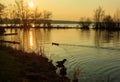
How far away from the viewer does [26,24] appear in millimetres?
148375

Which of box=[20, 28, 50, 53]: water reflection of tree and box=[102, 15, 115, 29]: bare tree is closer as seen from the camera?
box=[20, 28, 50, 53]: water reflection of tree

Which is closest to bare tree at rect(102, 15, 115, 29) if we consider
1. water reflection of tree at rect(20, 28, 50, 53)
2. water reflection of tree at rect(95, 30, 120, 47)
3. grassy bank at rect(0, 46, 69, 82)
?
water reflection of tree at rect(95, 30, 120, 47)

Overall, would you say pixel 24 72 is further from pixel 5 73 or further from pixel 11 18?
pixel 11 18

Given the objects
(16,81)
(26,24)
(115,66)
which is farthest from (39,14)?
(16,81)

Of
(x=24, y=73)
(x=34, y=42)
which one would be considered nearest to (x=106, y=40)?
(x=34, y=42)

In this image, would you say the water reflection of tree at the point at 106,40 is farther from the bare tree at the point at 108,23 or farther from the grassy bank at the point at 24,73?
the bare tree at the point at 108,23

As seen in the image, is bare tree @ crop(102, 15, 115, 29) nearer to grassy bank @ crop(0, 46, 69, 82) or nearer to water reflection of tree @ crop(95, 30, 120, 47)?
water reflection of tree @ crop(95, 30, 120, 47)

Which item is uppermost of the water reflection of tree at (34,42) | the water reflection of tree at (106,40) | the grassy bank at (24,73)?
the grassy bank at (24,73)

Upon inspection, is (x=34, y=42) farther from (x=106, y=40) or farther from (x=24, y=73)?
(x=24, y=73)

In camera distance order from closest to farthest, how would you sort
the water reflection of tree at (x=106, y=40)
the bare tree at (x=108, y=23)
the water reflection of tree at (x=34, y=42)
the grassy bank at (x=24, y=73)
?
the grassy bank at (x=24, y=73) → the water reflection of tree at (x=34, y=42) → the water reflection of tree at (x=106, y=40) → the bare tree at (x=108, y=23)

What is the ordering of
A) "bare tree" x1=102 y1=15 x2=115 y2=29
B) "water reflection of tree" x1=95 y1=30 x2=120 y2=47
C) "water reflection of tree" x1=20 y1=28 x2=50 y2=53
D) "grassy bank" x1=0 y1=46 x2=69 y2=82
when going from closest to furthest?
"grassy bank" x1=0 y1=46 x2=69 y2=82 → "water reflection of tree" x1=20 y1=28 x2=50 y2=53 → "water reflection of tree" x1=95 y1=30 x2=120 y2=47 → "bare tree" x1=102 y1=15 x2=115 y2=29

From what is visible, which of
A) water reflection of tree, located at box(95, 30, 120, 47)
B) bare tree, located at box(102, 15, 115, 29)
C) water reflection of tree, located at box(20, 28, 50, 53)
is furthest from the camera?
bare tree, located at box(102, 15, 115, 29)

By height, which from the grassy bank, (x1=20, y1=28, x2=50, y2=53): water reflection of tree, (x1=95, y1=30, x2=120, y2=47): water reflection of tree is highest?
the grassy bank

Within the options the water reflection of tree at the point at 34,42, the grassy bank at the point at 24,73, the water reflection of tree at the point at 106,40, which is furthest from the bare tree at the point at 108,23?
the grassy bank at the point at 24,73
